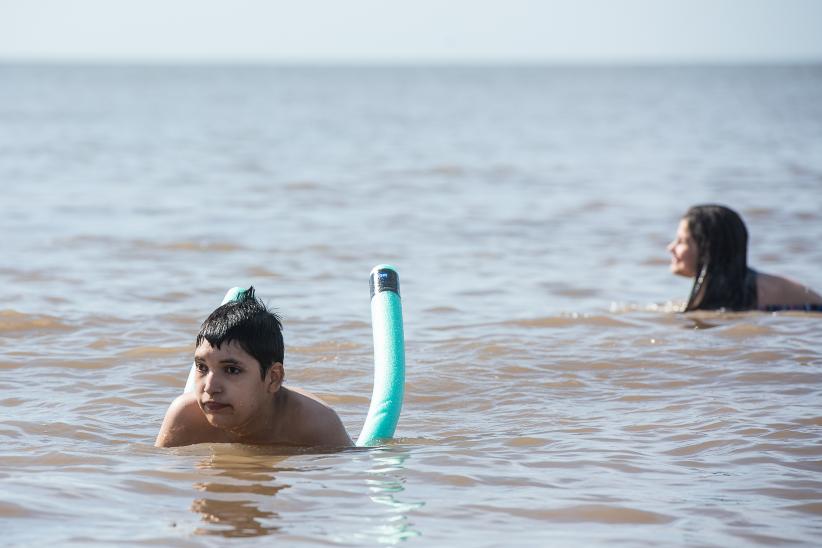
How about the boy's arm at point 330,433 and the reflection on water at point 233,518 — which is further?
the boy's arm at point 330,433

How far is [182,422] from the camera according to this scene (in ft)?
16.7

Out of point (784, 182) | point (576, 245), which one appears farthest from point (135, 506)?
point (784, 182)

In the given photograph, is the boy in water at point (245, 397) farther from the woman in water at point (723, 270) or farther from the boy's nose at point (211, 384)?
the woman in water at point (723, 270)

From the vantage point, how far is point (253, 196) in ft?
58.0

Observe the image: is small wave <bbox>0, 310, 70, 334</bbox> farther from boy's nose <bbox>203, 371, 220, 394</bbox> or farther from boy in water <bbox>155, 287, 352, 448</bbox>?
boy's nose <bbox>203, 371, 220, 394</bbox>

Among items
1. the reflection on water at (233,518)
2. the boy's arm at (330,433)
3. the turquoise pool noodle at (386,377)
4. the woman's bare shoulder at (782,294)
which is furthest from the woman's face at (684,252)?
the reflection on water at (233,518)

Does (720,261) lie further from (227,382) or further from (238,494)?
(238,494)

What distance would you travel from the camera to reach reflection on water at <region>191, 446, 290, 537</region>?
166 inches

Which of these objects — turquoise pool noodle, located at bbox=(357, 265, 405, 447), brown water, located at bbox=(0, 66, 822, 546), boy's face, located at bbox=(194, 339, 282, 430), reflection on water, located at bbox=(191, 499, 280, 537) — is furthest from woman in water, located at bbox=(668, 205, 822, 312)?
reflection on water, located at bbox=(191, 499, 280, 537)

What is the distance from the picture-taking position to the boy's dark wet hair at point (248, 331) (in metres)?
4.68

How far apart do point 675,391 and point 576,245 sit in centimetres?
630

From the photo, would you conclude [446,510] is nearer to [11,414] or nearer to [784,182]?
[11,414]

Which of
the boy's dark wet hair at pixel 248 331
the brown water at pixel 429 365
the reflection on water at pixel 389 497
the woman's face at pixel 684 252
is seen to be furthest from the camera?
the woman's face at pixel 684 252

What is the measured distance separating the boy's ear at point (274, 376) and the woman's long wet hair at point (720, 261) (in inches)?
173
